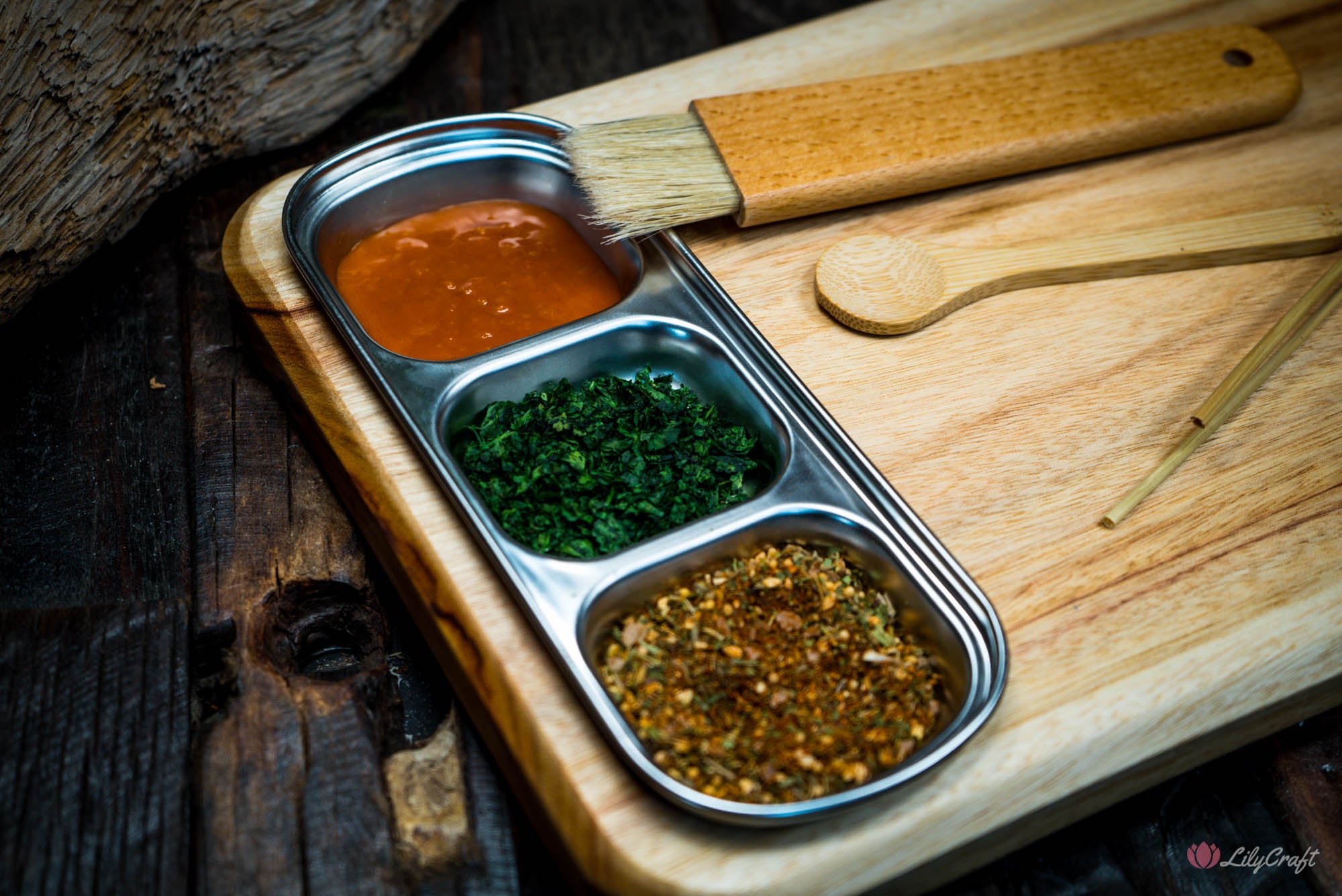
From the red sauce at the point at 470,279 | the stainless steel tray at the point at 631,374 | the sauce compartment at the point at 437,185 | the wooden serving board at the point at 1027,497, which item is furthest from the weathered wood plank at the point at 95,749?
the sauce compartment at the point at 437,185

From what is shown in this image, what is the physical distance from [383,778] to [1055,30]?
2439 millimetres

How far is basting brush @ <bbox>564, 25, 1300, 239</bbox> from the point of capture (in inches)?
87.6

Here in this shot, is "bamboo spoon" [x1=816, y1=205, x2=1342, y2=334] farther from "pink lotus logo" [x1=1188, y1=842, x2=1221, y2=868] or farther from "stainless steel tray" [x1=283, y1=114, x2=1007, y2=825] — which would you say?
"pink lotus logo" [x1=1188, y1=842, x2=1221, y2=868]

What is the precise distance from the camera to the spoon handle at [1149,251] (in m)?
2.23

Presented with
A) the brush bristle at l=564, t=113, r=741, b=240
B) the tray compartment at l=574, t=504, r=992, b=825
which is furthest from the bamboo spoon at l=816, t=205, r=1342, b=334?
the tray compartment at l=574, t=504, r=992, b=825

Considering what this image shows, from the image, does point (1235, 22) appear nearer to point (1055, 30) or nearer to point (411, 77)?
point (1055, 30)

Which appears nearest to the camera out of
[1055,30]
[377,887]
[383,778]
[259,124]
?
Result: [377,887]

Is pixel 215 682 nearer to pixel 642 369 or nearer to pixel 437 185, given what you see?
pixel 642 369

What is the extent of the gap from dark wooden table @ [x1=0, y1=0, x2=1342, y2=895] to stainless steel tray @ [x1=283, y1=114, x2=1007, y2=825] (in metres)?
0.28

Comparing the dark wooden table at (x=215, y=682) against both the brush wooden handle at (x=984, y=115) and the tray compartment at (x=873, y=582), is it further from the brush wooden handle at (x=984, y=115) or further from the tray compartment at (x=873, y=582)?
the brush wooden handle at (x=984, y=115)

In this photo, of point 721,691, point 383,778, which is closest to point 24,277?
point 383,778

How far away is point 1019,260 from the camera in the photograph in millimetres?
2242

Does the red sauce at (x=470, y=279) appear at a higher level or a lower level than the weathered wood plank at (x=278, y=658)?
higher

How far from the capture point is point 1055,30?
2820mm
